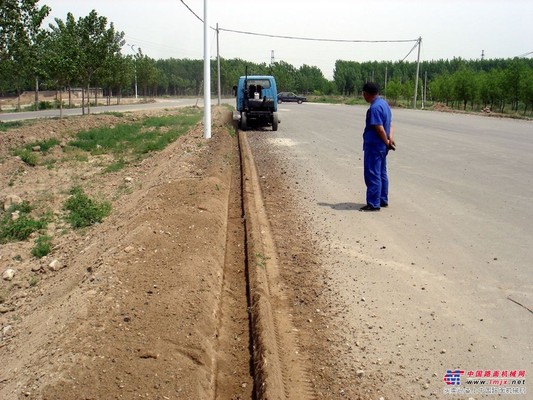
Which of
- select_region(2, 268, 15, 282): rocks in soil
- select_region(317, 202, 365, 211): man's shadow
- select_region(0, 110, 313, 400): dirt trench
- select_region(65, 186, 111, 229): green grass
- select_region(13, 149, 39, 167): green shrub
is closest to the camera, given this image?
select_region(0, 110, 313, 400): dirt trench

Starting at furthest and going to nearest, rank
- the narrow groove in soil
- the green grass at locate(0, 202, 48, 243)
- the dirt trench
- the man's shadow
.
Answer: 1. the green grass at locate(0, 202, 48, 243)
2. the man's shadow
3. the narrow groove in soil
4. the dirt trench

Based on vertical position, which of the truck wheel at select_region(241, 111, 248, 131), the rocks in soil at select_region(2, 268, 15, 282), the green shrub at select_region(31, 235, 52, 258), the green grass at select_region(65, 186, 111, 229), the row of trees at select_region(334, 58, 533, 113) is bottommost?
the rocks in soil at select_region(2, 268, 15, 282)

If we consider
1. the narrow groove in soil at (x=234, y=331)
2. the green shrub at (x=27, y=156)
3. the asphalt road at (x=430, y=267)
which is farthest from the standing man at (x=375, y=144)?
the green shrub at (x=27, y=156)

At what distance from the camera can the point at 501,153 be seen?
1513 cm

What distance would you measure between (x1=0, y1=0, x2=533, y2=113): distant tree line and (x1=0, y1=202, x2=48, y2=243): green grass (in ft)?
47.8

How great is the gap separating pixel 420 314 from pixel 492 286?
1081 mm

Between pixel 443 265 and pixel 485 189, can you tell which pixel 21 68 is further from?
pixel 443 265

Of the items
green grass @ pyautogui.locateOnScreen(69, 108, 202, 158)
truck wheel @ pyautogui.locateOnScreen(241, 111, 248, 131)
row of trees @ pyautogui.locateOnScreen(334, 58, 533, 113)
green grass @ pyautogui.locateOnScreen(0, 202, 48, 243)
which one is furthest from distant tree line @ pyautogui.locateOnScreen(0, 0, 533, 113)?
green grass @ pyautogui.locateOnScreen(0, 202, 48, 243)

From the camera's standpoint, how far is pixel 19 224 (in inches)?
384

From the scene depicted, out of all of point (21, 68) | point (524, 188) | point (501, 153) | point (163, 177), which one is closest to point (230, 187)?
point (163, 177)

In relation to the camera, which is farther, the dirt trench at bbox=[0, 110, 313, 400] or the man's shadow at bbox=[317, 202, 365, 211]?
the man's shadow at bbox=[317, 202, 365, 211]

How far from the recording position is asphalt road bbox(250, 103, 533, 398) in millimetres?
4125

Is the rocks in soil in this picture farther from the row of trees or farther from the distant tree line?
the row of trees

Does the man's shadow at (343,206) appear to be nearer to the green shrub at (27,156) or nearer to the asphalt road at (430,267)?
the asphalt road at (430,267)
